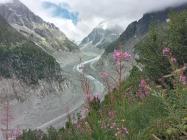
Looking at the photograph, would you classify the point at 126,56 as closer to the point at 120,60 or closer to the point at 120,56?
the point at 120,56

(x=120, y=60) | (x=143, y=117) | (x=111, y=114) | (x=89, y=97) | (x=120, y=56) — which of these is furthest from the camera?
(x=143, y=117)

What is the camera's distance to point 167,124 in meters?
7.34

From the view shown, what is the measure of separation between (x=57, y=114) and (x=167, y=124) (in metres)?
167

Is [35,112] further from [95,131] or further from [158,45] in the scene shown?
[95,131]

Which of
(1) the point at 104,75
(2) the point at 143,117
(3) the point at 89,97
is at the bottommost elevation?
(2) the point at 143,117

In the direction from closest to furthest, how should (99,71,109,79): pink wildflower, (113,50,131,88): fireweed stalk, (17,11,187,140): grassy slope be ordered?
(17,11,187,140): grassy slope < (113,50,131,88): fireweed stalk < (99,71,109,79): pink wildflower

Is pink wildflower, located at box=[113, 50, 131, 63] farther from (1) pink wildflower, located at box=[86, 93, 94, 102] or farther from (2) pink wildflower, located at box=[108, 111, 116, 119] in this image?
(2) pink wildflower, located at box=[108, 111, 116, 119]

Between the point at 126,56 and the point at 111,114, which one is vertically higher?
the point at 126,56

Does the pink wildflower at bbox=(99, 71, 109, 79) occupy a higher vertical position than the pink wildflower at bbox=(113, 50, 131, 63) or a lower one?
lower

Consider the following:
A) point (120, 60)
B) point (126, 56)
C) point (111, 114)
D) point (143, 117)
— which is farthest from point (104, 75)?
point (143, 117)

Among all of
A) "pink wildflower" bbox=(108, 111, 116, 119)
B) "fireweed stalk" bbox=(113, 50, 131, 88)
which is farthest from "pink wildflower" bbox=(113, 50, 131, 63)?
"pink wildflower" bbox=(108, 111, 116, 119)

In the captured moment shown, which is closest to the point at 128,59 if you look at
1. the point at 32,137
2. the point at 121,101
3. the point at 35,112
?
the point at 121,101

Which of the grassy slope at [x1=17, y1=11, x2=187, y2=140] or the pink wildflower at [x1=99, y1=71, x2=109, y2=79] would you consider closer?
the grassy slope at [x1=17, y1=11, x2=187, y2=140]

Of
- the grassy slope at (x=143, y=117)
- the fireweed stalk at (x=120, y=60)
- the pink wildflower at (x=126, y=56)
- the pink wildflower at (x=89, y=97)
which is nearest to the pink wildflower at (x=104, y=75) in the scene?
the grassy slope at (x=143, y=117)
